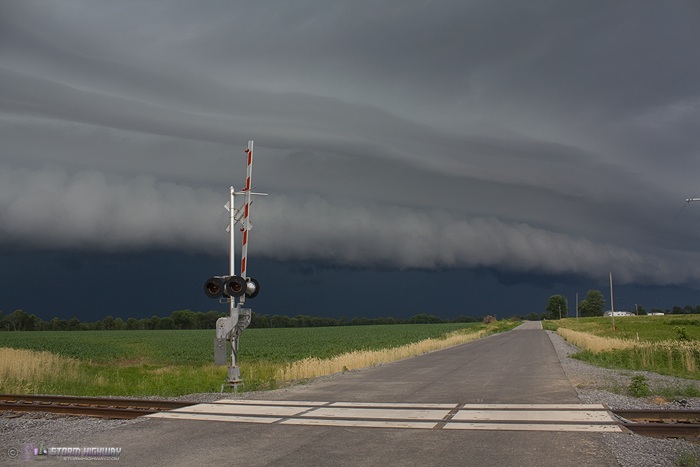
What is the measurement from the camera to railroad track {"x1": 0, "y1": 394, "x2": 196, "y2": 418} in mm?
12328

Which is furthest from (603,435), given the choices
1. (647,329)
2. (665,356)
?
(647,329)

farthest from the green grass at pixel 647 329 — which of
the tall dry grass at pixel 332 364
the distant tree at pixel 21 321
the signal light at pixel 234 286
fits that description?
the distant tree at pixel 21 321

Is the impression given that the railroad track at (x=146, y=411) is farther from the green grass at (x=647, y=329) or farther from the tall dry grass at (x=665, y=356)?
the green grass at (x=647, y=329)

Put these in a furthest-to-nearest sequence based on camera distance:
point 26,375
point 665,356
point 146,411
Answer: point 665,356, point 26,375, point 146,411

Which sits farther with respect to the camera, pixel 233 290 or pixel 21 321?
pixel 21 321

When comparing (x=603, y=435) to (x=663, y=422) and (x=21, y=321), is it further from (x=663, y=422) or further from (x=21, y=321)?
(x=21, y=321)

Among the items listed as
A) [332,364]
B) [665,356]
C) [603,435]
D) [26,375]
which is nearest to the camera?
[603,435]

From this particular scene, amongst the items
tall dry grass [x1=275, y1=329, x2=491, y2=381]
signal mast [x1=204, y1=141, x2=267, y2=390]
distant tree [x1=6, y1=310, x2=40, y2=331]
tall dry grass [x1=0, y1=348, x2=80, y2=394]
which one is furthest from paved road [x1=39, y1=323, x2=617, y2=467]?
distant tree [x1=6, y1=310, x2=40, y2=331]

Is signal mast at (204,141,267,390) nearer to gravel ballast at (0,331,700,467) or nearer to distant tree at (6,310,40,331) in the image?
gravel ballast at (0,331,700,467)

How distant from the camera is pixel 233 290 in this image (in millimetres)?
15500

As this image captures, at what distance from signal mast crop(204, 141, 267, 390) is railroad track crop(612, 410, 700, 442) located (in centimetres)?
964

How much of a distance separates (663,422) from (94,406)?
40.3 feet

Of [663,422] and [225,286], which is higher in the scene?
[225,286]

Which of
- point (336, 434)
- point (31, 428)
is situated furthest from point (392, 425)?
point (31, 428)
